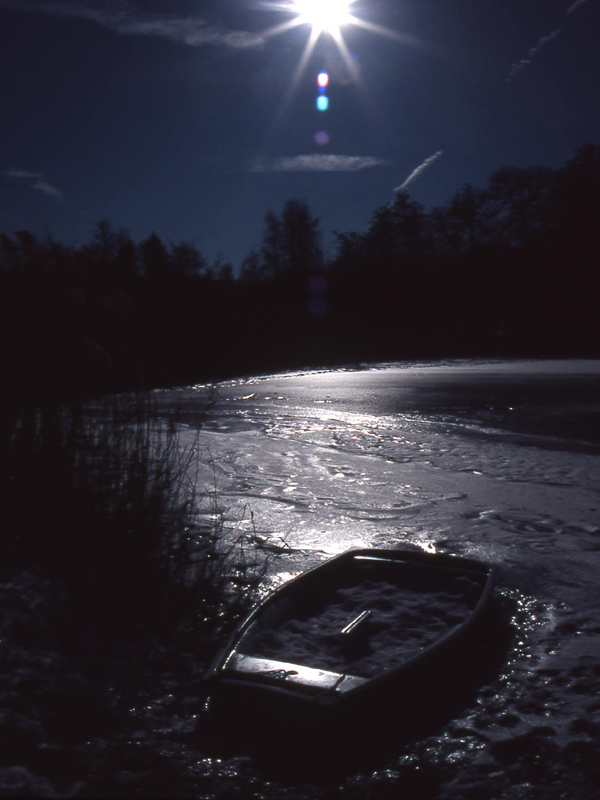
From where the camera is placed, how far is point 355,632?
7.13 ft

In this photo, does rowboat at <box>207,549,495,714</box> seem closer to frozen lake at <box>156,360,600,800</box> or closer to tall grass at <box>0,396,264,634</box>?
frozen lake at <box>156,360,600,800</box>

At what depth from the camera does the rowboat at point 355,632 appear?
186 cm

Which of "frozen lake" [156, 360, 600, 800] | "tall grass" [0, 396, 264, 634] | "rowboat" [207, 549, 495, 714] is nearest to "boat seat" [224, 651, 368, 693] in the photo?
"rowboat" [207, 549, 495, 714]

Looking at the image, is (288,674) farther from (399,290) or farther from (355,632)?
(399,290)

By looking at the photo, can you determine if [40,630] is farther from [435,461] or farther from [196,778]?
[435,461]

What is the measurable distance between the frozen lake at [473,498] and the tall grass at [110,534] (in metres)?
0.31

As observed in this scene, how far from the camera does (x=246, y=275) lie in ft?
96.6

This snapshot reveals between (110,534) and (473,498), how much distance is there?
2.16m

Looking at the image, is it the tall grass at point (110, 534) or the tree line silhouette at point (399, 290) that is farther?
the tree line silhouette at point (399, 290)

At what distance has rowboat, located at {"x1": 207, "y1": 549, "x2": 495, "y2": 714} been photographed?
1859mm

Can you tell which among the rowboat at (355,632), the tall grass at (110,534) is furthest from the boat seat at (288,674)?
the tall grass at (110,534)

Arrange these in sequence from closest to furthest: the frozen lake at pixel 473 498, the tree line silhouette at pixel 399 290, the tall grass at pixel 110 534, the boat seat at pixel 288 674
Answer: the boat seat at pixel 288 674
the frozen lake at pixel 473 498
the tall grass at pixel 110 534
the tree line silhouette at pixel 399 290

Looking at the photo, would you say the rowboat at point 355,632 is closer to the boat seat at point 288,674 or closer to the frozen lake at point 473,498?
the boat seat at point 288,674

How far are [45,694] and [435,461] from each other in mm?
3622
